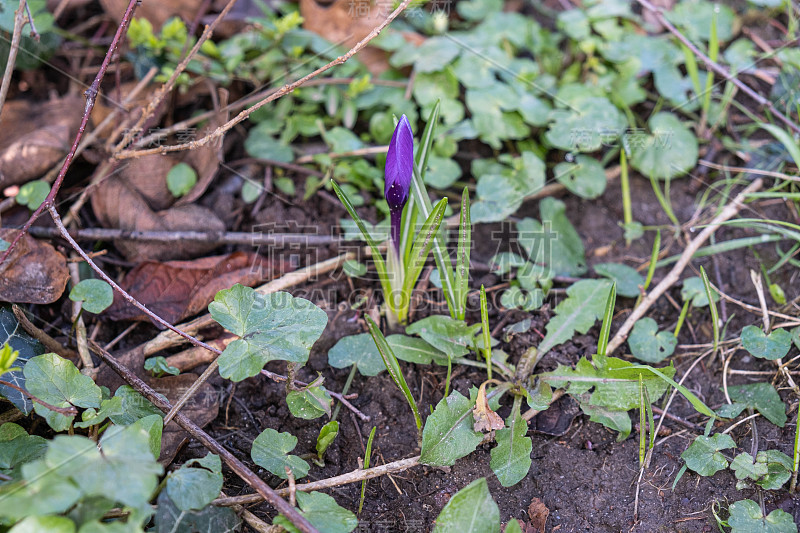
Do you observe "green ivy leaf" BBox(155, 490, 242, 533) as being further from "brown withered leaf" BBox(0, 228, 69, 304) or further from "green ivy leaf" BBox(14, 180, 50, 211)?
"green ivy leaf" BBox(14, 180, 50, 211)

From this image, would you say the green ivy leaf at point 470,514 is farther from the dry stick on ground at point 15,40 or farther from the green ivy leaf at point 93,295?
the dry stick on ground at point 15,40

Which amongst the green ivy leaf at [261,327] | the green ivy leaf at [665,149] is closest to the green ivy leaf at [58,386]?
the green ivy leaf at [261,327]

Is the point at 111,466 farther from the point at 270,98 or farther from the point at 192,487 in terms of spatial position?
the point at 270,98

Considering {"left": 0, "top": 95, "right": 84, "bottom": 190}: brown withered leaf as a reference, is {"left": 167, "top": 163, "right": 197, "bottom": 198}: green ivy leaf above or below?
below

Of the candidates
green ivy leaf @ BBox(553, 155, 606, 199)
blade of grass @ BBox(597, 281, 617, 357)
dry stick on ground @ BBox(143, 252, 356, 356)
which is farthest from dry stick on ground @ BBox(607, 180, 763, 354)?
dry stick on ground @ BBox(143, 252, 356, 356)

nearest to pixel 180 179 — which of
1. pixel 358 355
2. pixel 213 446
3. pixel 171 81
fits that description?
pixel 171 81
